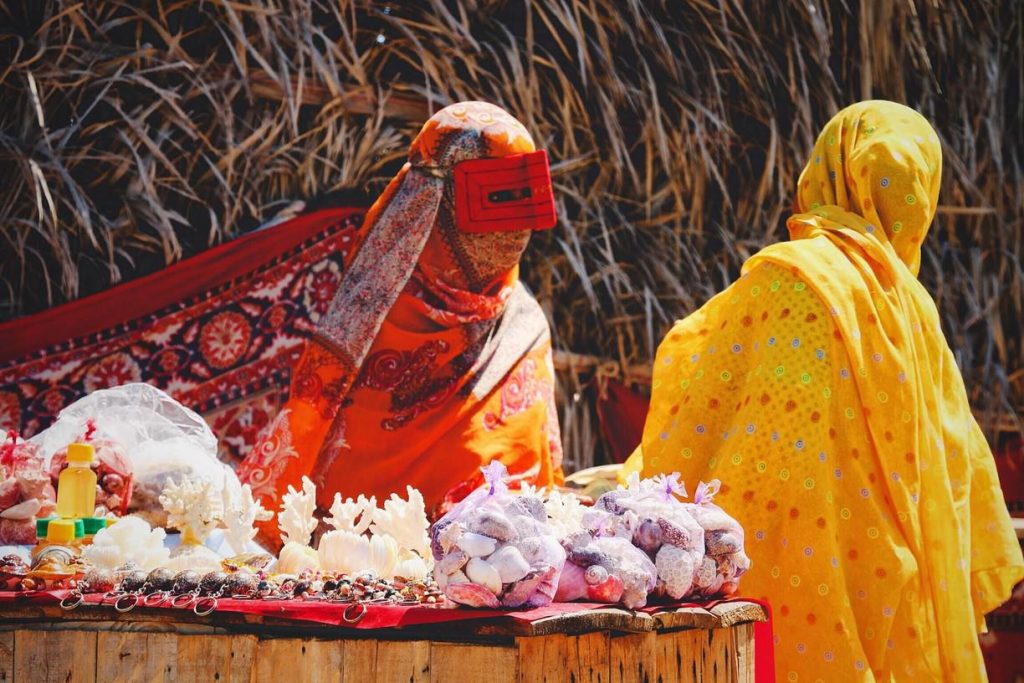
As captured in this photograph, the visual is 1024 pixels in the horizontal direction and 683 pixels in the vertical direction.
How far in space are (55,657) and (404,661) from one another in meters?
0.74

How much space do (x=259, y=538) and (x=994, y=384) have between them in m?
3.48

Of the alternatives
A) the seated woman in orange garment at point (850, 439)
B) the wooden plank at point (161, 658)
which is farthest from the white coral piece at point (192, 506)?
the seated woman in orange garment at point (850, 439)

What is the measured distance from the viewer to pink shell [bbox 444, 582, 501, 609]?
7.75ft

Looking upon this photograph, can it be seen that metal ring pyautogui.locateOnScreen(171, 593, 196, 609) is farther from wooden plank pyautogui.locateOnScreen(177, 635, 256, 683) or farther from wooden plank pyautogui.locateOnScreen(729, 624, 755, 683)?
wooden plank pyautogui.locateOnScreen(729, 624, 755, 683)

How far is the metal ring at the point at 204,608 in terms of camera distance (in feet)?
8.14

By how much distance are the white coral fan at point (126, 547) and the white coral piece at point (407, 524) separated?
0.48 m

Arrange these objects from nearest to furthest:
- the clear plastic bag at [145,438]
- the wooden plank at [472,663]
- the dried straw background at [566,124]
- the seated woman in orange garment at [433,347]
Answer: the wooden plank at [472,663] → the clear plastic bag at [145,438] → the seated woman in orange garment at [433,347] → the dried straw background at [566,124]

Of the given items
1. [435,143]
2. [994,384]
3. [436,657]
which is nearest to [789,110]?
[994,384]

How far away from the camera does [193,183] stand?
502 centimetres

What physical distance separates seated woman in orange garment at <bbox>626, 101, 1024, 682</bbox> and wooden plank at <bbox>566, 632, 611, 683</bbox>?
3.81ft

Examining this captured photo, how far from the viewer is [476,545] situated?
2.38 meters

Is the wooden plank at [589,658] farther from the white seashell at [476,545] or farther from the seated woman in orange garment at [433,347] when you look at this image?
the seated woman in orange garment at [433,347]

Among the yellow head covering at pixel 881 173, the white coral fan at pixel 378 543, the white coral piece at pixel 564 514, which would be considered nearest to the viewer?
the white coral piece at pixel 564 514

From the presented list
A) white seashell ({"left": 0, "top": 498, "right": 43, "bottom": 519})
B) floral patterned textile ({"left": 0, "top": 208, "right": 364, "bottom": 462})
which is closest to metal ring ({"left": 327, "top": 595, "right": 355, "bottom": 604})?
white seashell ({"left": 0, "top": 498, "right": 43, "bottom": 519})
